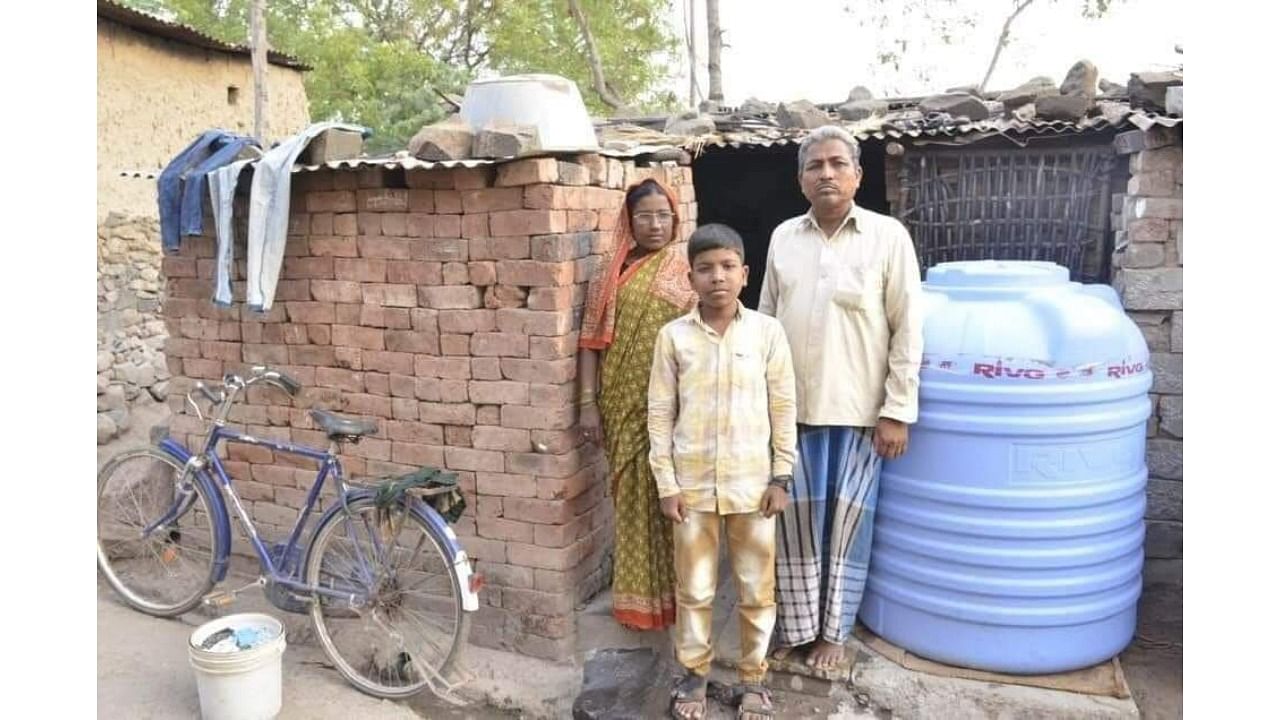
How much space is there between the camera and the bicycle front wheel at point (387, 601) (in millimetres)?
3361

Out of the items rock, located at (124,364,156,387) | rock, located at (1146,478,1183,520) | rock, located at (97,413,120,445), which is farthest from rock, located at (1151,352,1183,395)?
rock, located at (124,364,156,387)

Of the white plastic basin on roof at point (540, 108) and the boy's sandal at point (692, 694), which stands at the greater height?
the white plastic basin on roof at point (540, 108)

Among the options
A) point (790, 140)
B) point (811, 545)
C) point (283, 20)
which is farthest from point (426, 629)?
point (283, 20)

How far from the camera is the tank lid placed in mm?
3047

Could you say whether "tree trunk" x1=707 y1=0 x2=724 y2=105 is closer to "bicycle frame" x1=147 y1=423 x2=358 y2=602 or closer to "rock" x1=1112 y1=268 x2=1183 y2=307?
"rock" x1=1112 y1=268 x2=1183 y2=307

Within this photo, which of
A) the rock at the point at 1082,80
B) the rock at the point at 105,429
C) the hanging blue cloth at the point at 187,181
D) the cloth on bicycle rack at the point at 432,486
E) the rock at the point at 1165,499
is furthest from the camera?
the rock at the point at 105,429

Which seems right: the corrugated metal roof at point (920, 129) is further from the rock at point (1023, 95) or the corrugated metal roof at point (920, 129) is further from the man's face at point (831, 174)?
the man's face at point (831, 174)

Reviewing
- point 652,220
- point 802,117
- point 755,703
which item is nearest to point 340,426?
point 652,220

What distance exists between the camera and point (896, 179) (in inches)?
196

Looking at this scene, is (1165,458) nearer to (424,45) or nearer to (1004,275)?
(1004,275)

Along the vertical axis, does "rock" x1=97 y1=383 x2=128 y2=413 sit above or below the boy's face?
below

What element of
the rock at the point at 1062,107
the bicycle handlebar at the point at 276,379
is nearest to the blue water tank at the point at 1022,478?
Result: the rock at the point at 1062,107

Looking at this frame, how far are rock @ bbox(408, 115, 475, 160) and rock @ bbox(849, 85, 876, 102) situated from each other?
4.21 metres

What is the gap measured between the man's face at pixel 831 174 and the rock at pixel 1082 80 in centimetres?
242
